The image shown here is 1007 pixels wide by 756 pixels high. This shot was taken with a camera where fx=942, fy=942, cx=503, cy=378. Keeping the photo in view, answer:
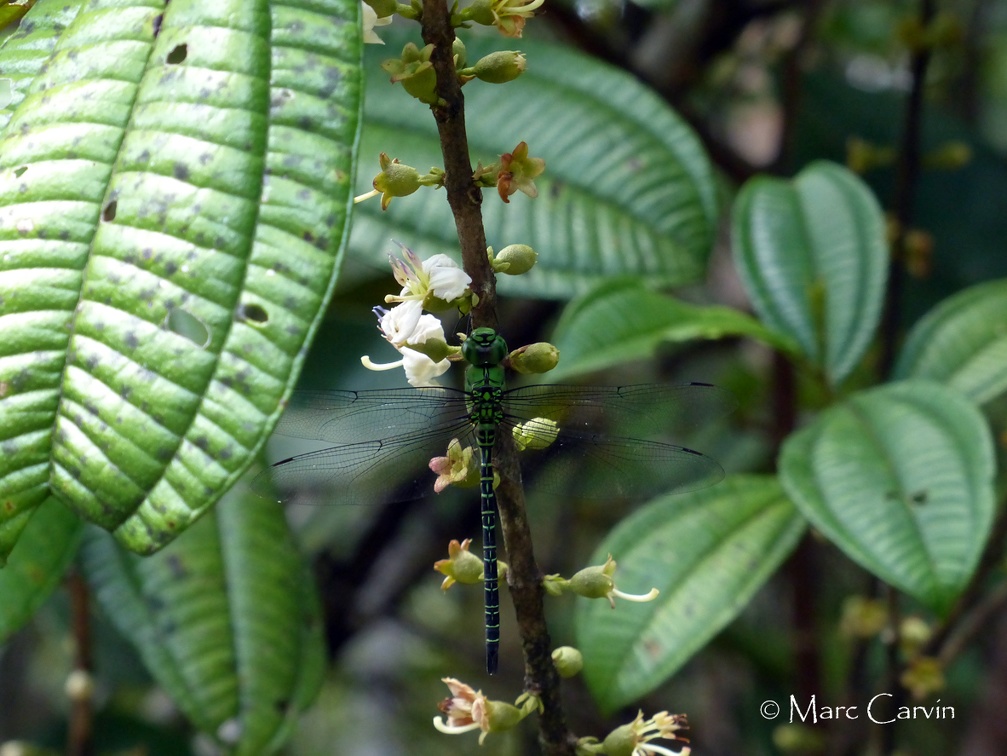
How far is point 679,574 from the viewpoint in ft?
3.81

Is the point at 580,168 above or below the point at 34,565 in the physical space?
above

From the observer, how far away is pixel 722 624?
1094 mm

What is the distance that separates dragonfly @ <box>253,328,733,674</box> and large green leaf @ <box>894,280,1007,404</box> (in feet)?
1.22

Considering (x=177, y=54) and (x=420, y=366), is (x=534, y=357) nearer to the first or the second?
(x=420, y=366)

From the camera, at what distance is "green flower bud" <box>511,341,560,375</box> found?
687 mm

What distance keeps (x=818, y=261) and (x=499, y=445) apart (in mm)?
920

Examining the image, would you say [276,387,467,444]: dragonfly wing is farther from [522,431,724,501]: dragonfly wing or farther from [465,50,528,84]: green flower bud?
[465,50,528,84]: green flower bud

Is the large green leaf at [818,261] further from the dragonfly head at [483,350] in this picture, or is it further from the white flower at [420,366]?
the white flower at [420,366]

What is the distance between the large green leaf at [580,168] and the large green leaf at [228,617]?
0.42 meters

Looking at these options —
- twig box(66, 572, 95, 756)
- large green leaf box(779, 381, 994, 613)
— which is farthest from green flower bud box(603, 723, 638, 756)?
twig box(66, 572, 95, 756)

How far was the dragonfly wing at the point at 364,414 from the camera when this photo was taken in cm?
117

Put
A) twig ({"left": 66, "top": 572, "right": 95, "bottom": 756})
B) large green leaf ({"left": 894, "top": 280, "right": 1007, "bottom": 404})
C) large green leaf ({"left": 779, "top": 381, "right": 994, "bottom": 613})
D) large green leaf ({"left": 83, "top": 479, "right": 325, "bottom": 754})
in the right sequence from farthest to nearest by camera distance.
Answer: twig ({"left": 66, "top": 572, "right": 95, "bottom": 756}), large green leaf ({"left": 894, "top": 280, "right": 1007, "bottom": 404}), large green leaf ({"left": 83, "top": 479, "right": 325, "bottom": 754}), large green leaf ({"left": 779, "top": 381, "right": 994, "bottom": 613})

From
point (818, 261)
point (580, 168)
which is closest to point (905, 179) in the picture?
point (818, 261)

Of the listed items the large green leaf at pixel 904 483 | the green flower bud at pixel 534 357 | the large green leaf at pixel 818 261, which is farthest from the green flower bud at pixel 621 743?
the large green leaf at pixel 818 261
